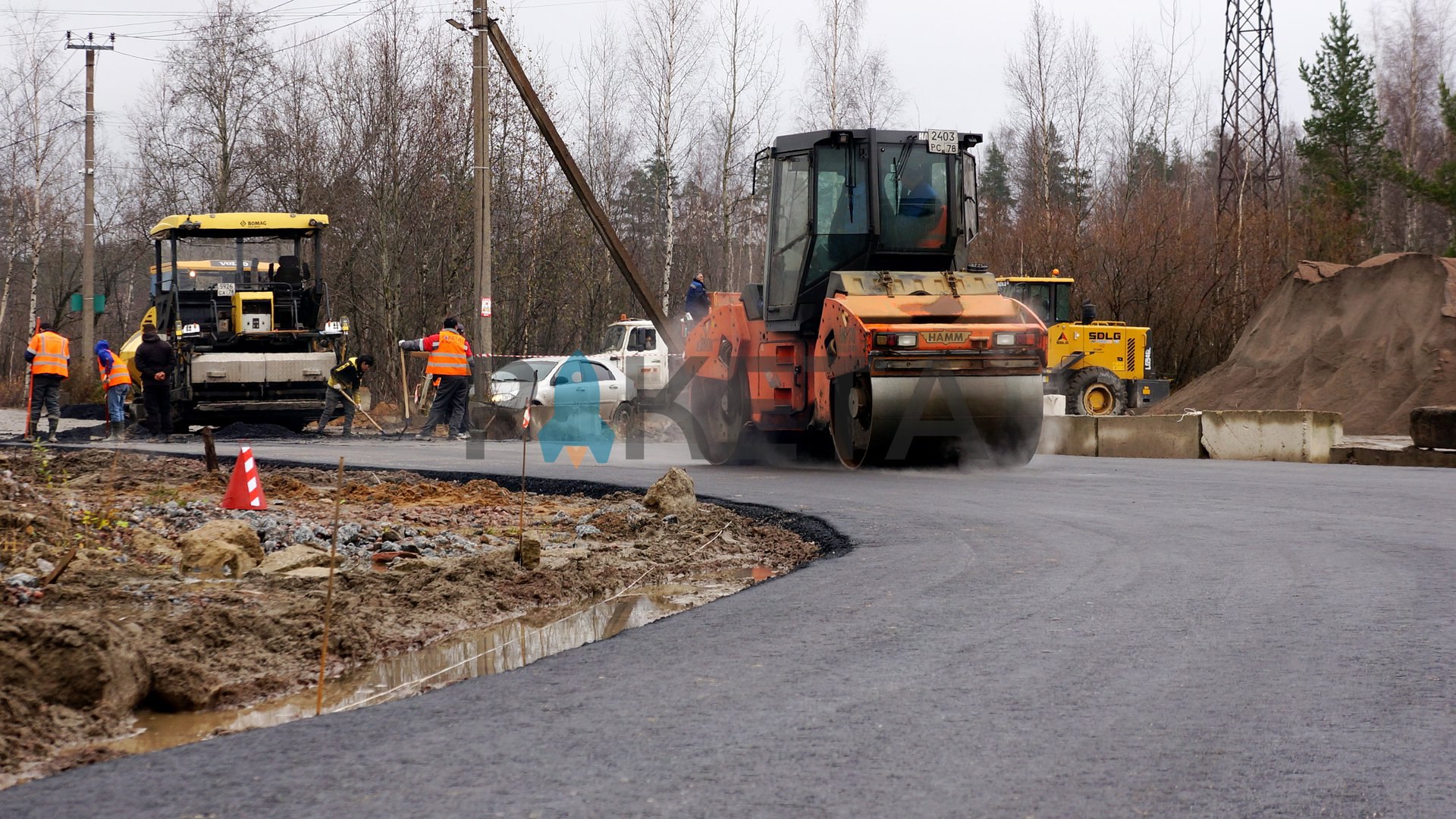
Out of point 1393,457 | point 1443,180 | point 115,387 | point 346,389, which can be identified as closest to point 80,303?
point 115,387

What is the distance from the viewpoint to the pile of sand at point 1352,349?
80.2 feet

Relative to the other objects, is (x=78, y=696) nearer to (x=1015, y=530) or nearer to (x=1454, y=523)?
(x=1015, y=530)

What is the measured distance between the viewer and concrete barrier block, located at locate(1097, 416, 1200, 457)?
63.6 ft

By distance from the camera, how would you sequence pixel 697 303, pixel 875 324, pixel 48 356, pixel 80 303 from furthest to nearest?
pixel 80 303
pixel 48 356
pixel 697 303
pixel 875 324

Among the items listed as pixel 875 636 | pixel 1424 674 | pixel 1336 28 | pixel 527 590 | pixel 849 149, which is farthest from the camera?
pixel 1336 28

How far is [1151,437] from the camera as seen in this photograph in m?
19.6

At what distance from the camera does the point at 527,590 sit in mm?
7066

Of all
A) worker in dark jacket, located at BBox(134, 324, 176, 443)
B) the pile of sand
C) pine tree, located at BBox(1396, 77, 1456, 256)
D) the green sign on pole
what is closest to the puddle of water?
worker in dark jacket, located at BBox(134, 324, 176, 443)

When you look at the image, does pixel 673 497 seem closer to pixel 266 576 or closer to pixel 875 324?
pixel 875 324

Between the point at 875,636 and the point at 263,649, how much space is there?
250 cm

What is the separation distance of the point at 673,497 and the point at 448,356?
38.1ft

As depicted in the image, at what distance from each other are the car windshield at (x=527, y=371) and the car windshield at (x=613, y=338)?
240cm

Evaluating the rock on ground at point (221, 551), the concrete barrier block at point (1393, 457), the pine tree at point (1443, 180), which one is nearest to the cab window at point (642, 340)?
the concrete barrier block at point (1393, 457)

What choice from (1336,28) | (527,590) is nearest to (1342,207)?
(1336,28)
